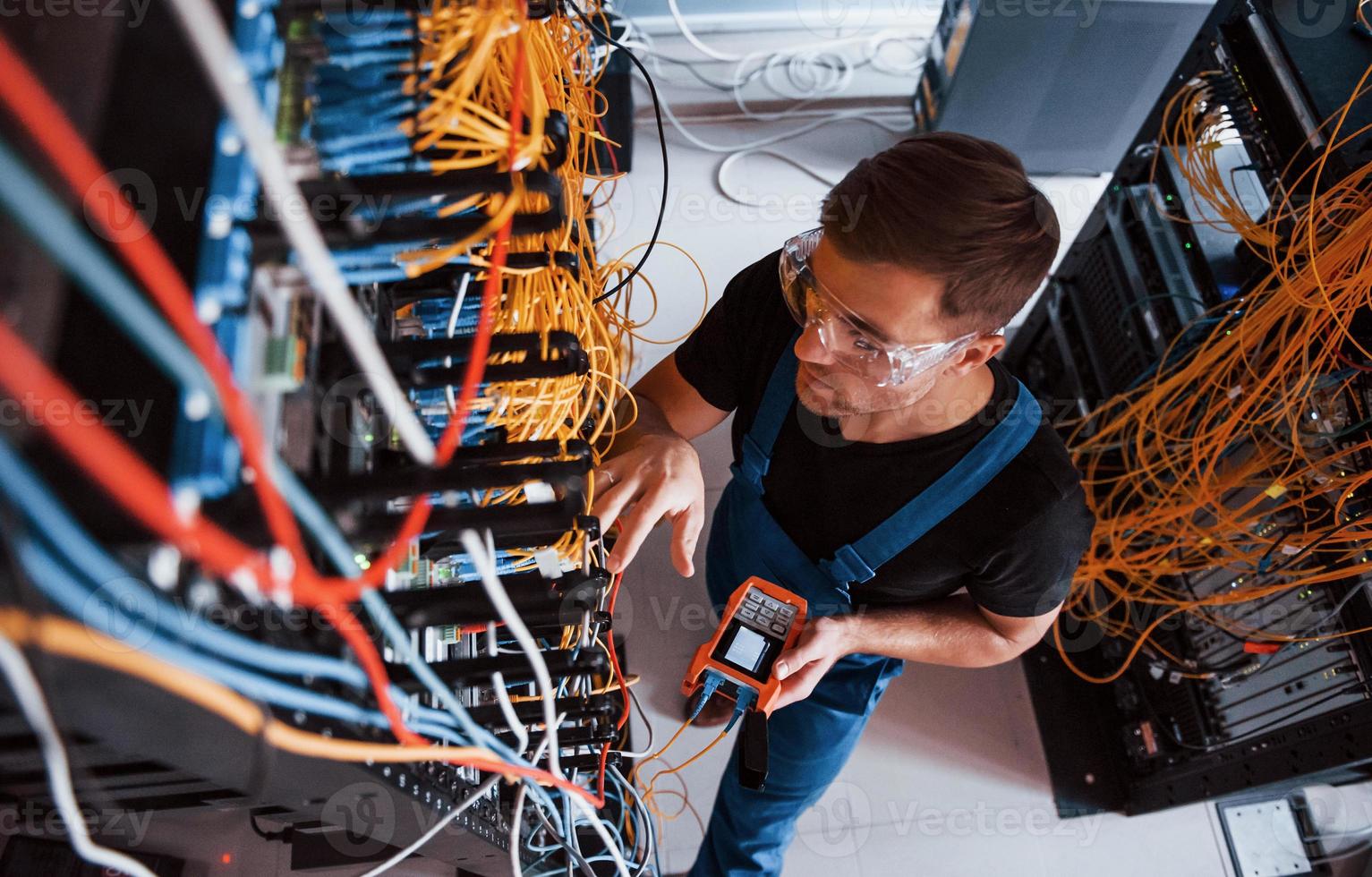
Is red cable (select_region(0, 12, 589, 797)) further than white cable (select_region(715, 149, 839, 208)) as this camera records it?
No

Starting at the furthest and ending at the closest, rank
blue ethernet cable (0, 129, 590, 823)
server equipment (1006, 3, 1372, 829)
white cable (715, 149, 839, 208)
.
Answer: white cable (715, 149, 839, 208) → server equipment (1006, 3, 1372, 829) → blue ethernet cable (0, 129, 590, 823)

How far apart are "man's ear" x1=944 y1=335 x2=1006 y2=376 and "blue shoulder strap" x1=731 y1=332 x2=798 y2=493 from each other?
260 millimetres

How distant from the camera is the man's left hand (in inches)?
49.3

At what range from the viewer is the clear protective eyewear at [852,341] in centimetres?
111

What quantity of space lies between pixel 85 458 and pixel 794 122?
293cm

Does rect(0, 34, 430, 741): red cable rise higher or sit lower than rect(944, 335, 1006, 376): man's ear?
higher

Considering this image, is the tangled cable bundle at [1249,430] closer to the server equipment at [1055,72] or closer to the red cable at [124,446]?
the server equipment at [1055,72]

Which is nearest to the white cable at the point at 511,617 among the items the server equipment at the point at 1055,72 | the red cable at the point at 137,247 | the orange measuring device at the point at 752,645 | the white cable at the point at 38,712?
the red cable at the point at 137,247

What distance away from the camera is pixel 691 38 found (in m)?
2.95

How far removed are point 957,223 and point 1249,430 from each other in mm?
850

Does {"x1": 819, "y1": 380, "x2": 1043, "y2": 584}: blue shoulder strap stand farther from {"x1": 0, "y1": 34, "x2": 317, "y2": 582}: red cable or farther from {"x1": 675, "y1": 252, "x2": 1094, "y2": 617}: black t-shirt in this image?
{"x1": 0, "y1": 34, "x2": 317, "y2": 582}: red cable

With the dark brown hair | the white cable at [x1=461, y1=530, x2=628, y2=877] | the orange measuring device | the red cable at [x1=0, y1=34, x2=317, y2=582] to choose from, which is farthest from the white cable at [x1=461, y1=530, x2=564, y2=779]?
the dark brown hair

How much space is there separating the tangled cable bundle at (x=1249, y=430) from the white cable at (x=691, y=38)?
5.62ft

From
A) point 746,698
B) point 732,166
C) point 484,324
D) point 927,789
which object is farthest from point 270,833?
point 732,166
